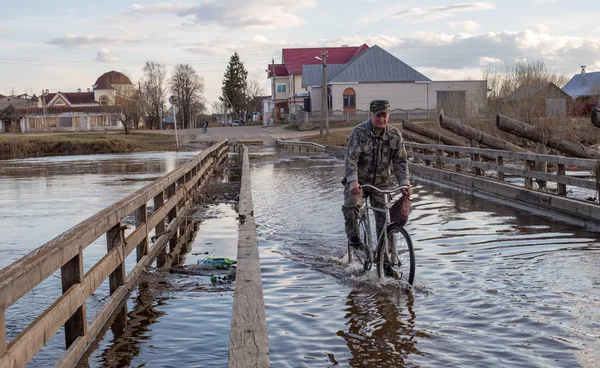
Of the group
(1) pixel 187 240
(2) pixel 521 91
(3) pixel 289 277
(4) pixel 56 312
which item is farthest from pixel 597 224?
(2) pixel 521 91

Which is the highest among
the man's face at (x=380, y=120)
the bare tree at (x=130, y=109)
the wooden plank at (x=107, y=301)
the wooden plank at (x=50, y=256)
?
the bare tree at (x=130, y=109)

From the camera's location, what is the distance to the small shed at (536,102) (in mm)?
32750

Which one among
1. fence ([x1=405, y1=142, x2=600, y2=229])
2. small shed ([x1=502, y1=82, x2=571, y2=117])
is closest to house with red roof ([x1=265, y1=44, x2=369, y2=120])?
small shed ([x1=502, y1=82, x2=571, y2=117])

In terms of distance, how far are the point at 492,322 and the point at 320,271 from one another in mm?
2908

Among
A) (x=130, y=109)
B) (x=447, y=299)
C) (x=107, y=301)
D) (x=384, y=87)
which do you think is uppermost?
(x=384, y=87)

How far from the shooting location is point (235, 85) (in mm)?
145000

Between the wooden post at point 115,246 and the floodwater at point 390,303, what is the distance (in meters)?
0.24

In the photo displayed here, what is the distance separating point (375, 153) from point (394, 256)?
3.67 feet

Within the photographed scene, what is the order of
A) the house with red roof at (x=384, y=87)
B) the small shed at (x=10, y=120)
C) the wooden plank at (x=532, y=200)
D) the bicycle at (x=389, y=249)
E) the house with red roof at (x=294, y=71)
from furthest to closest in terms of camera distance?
the small shed at (x=10, y=120) → the house with red roof at (x=294, y=71) → the house with red roof at (x=384, y=87) → the wooden plank at (x=532, y=200) → the bicycle at (x=389, y=249)

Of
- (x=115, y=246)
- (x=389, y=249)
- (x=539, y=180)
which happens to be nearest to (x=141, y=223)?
(x=115, y=246)

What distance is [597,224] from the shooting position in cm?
1162

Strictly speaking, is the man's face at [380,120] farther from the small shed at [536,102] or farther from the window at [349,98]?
the window at [349,98]

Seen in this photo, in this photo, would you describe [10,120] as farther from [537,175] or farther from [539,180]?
[537,175]

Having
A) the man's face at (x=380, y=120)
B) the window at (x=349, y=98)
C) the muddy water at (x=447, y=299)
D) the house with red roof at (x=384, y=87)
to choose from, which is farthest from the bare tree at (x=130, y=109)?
the man's face at (x=380, y=120)
